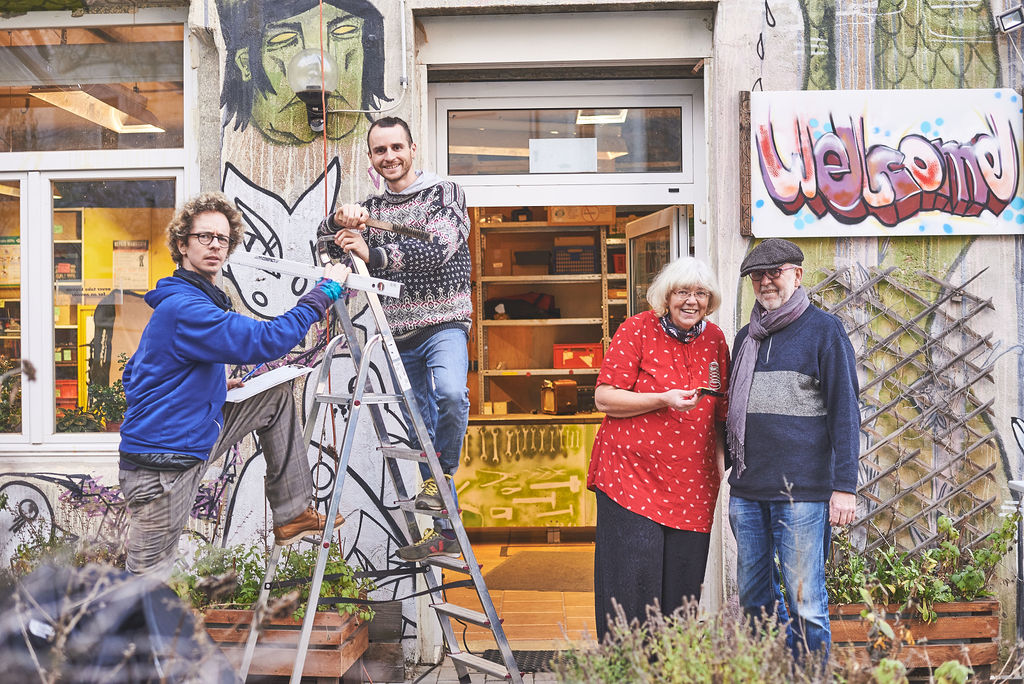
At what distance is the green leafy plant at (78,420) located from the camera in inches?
180

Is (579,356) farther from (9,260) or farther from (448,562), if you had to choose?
(9,260)

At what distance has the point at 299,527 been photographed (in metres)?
3.20

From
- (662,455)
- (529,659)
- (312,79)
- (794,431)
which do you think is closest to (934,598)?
(794,431)

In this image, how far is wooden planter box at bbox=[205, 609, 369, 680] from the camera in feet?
11.5

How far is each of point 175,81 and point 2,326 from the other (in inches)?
65.7

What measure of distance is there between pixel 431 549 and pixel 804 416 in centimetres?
150

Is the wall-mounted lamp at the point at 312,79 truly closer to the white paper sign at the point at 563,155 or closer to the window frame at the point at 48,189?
the window frame at the point at 48,189

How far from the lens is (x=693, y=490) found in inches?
125

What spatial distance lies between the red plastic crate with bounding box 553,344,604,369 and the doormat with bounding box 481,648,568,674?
3.19m

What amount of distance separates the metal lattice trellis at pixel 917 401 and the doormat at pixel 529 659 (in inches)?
66.7

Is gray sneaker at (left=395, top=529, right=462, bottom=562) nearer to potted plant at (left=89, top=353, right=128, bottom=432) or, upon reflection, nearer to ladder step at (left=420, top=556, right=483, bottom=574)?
ladder step at (left=420, top=556, right=483, bottom=574)

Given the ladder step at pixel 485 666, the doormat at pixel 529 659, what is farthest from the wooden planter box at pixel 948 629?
the ladder step at pixel 485 666

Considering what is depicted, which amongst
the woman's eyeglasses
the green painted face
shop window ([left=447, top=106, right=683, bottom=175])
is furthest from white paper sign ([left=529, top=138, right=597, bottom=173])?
the woman's eyeglasses

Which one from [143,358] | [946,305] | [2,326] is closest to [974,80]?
[946,305]
